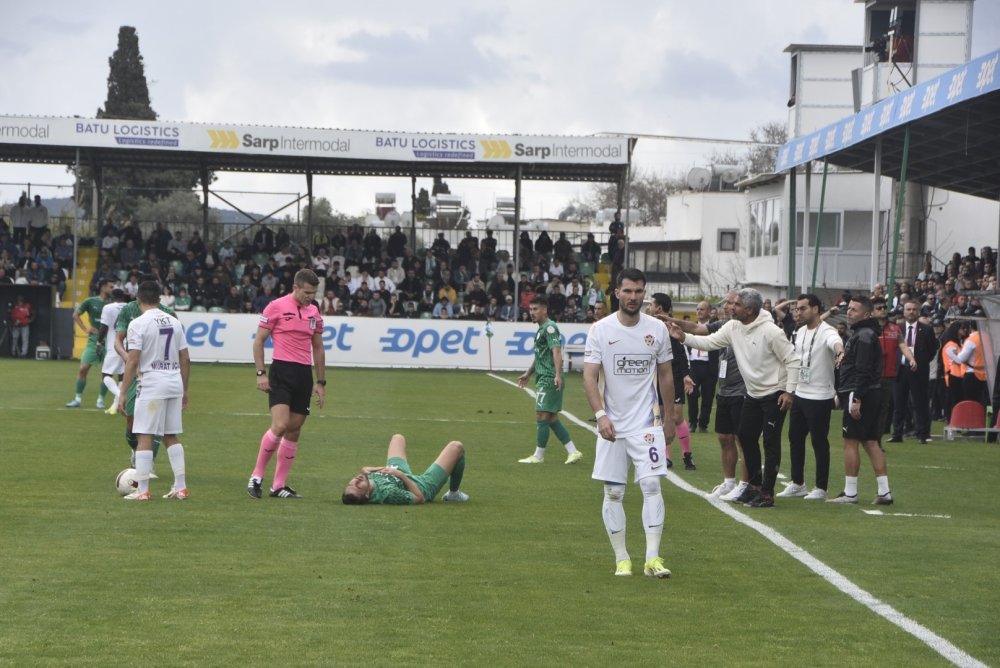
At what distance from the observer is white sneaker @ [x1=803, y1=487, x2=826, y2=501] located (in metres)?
13.2

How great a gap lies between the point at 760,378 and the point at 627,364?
3991mm

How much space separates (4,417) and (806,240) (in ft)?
73.7

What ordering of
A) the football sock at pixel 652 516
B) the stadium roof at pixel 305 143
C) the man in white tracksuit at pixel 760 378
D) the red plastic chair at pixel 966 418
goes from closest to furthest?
the football sock at pixel 652 516 → the man in white tracksuit at pixel 760 378 → the red plastic chair at pixel 966 418 → the stadium roof at pixel 305 143

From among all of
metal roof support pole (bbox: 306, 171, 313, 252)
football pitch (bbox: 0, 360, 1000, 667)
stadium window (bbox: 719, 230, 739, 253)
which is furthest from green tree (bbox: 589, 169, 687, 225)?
football pitch (bbox: 0, 360, 1000, 667)

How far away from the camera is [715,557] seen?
9.69m

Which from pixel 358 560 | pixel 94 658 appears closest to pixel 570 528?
pixel 358 560

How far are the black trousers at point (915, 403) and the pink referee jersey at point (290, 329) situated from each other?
38.3 feet

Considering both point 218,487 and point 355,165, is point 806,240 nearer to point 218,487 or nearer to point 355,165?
point 355,165

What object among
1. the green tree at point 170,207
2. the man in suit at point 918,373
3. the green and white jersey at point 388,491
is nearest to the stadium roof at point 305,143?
the man in suit at point 918,373

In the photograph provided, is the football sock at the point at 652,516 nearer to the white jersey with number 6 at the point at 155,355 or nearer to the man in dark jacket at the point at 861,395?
the man in dark jacket at the point at 861,395

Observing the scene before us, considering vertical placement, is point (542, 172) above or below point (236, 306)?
above

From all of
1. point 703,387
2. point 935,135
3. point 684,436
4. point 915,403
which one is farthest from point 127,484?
point 935,135

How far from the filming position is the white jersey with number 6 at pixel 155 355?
Answer: 39.0 ft

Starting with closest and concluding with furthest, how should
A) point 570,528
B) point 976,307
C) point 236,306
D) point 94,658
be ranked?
point 94,658
point 570,528
point 976,307
point 236,306
